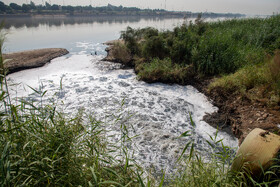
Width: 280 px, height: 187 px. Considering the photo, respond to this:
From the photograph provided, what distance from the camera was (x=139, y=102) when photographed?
5.75 meters

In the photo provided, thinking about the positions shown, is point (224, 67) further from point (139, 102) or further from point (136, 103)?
point (136, 103)

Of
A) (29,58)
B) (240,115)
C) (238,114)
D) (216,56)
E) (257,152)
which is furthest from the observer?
(29,58)

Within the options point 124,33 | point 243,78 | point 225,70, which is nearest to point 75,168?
point 243,78

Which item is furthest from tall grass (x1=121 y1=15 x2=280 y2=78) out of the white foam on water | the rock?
the rock

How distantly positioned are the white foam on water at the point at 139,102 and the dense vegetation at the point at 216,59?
83 centimetres

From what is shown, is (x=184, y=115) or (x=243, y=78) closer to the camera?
(x=184, y=115)

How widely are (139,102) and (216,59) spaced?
12.3 feet

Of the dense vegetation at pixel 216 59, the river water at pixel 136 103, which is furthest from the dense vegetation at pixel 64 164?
the dense vegetation at pixel 216 59

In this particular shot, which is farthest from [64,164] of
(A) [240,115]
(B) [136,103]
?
(A) [240,115]

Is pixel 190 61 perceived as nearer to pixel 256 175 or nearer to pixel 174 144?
pixel 174 144

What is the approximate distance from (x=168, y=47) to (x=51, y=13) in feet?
229

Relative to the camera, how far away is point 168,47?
343 inches

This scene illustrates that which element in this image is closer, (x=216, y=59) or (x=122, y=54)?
(x=216, y=59)

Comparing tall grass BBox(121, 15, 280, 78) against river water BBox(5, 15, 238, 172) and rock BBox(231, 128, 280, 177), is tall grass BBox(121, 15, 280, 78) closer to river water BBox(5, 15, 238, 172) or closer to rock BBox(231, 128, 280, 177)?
river water BBox(5, 15, 238, 172)
